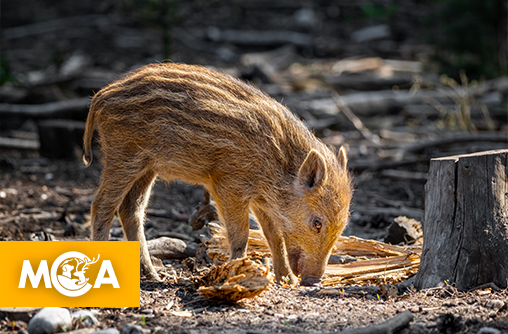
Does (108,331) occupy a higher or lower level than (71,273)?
A: lower

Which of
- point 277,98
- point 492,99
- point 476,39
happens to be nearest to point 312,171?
point 277,98

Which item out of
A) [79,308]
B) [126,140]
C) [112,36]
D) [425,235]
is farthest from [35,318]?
[112,36]

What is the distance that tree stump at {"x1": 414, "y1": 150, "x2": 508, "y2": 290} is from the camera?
3.97 m

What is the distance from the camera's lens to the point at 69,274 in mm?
3648

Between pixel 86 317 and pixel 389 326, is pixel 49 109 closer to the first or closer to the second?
pixel 86 317

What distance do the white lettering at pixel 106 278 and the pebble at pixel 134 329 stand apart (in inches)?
21.6

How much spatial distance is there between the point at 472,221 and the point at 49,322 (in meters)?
2.98

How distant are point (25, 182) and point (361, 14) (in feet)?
46.6

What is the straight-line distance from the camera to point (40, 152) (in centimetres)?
855

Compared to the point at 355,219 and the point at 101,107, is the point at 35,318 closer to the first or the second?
the point at 101,107

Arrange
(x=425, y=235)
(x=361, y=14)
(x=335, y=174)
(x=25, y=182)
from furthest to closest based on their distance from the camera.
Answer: (x=361, y=14)
(x=25, y=182)
(x=335, y=174)
(x=425, y=235)

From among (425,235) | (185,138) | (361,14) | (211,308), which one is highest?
(361,14)

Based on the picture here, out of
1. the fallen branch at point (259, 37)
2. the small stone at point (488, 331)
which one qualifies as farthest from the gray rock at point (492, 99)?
the small stone at point (488, 331)

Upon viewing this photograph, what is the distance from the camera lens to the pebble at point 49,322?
3.08m
